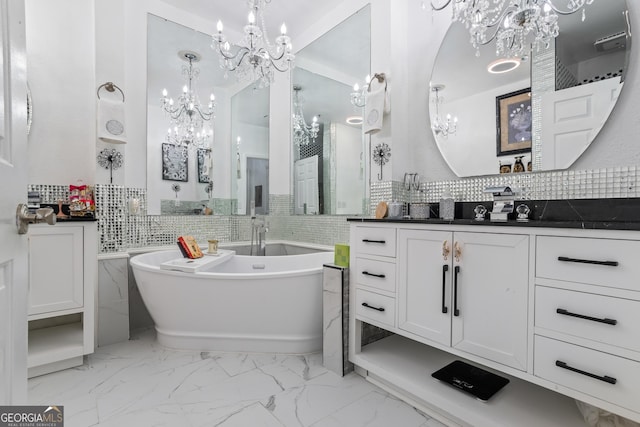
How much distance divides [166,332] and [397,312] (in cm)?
177

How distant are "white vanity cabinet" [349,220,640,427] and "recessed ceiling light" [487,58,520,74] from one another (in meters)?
1.19

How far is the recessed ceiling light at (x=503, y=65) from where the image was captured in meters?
1.89

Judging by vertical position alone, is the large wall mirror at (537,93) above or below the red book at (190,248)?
above

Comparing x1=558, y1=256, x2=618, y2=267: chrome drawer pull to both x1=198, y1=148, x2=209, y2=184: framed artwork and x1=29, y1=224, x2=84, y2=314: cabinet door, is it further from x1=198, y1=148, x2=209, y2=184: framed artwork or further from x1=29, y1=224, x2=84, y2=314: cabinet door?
x1=198, y1=148, x2=209, y2=184: framed artwork

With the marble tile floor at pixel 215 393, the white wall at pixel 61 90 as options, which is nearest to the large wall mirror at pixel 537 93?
the marble tile floor at pixel 215 393

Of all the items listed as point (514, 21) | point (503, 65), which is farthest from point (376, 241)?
point (514, 21)

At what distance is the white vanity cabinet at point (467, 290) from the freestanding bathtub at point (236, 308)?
0.74m

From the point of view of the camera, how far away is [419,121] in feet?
8.05

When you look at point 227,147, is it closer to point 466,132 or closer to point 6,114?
point 466,132

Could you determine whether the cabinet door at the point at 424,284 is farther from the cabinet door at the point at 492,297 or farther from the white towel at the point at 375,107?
the white towel at the point at 375,107

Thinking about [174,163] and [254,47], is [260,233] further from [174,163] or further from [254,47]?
[254,47]

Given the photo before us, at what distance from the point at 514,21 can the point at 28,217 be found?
239cm

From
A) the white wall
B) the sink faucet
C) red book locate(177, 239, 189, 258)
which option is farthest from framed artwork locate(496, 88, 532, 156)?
the white wall

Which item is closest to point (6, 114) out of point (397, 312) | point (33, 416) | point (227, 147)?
point (33, 416)
